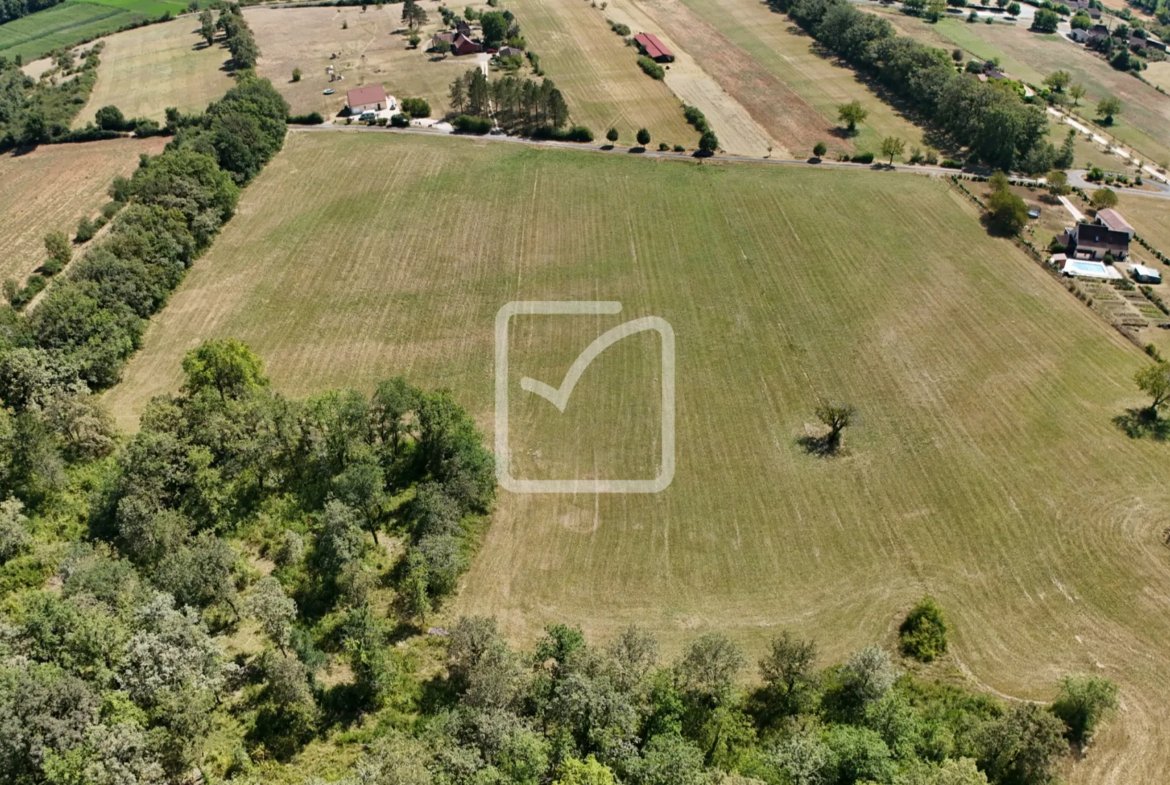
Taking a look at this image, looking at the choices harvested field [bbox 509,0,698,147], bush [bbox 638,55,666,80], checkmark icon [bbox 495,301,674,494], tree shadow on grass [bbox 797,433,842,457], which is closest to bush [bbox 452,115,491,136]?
harvested field [bbox 509,0,698,147]

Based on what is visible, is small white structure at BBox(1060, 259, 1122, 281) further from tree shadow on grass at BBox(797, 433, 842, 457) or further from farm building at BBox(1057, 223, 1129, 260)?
tree shadow on grass at BBox(797, 433, 842, 457)

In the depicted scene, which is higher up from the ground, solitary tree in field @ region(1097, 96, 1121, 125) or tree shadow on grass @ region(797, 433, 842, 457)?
solitary tree in field @ region(1097, 96, 1121, 125)

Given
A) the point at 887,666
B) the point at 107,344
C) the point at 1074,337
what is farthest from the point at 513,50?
the point at 887,666

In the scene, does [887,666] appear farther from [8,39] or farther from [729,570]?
[8,39]

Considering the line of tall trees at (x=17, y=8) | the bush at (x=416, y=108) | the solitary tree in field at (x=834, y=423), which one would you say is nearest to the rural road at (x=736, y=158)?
the bush at (x=416, y=108)

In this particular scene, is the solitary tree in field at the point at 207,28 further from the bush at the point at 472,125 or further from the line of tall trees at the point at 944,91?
the line of tall trees at the point at 944,91

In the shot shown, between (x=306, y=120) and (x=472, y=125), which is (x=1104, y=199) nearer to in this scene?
(x=472, y=125)
